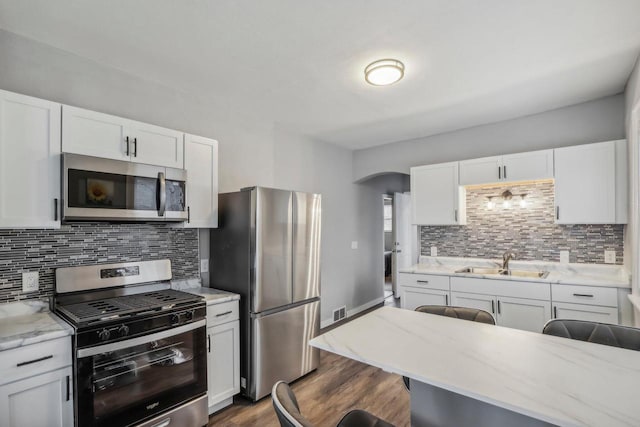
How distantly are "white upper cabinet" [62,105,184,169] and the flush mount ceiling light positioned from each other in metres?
1.56

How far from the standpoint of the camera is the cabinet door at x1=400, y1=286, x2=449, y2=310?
3.45 m

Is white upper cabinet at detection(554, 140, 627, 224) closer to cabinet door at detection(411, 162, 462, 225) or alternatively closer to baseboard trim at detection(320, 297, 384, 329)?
cabinet door at detection(411, 162, 462, 225)

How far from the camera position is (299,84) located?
272cm

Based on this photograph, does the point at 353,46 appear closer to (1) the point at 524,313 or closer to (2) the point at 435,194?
(2) the point at 435,194

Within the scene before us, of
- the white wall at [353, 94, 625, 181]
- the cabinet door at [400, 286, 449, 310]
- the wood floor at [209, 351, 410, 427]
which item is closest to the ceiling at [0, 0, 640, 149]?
the white wall at [353, 94, 625, 181]

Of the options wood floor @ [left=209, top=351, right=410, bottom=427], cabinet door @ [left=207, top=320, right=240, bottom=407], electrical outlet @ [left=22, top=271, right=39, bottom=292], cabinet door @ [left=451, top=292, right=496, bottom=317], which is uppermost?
electrical outlet @ [left=22, top=271, right=39, bottom=292]

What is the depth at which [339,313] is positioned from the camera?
4.63 metres

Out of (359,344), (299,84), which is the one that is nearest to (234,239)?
(299,84)

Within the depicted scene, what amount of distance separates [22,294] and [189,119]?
178 centimetres

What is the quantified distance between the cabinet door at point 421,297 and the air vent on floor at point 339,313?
120cm

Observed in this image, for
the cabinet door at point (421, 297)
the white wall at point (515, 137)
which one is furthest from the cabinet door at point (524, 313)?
the white wall at point (515, 137)

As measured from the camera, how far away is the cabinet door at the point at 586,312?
2603mm

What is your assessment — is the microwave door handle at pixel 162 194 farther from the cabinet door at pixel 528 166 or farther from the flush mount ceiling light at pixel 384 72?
the cabinet door at pixel 528 166

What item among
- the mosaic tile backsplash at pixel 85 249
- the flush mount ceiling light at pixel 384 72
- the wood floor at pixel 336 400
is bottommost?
the wood floor at pixel 336 400
